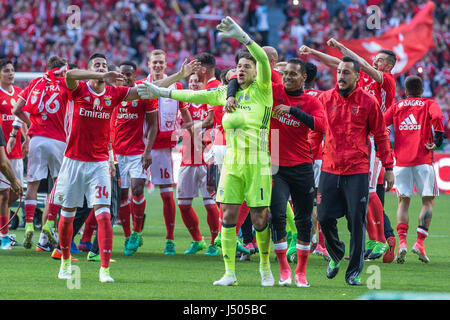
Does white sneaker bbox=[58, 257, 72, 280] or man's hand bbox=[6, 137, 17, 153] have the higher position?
man's hand bbox=[6, 137, 17, 153]

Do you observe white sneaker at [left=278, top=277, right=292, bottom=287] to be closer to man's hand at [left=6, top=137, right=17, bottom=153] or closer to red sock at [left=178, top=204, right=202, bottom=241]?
red sock at [left=178, top=204, right=202, bottom=241]

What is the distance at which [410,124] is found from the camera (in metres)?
11.0

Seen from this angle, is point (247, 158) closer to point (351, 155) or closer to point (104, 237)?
point (351, 155)

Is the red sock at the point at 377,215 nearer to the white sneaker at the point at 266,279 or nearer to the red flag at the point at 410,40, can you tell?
the white sneaker at the point at 266,279

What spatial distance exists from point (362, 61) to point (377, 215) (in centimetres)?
209

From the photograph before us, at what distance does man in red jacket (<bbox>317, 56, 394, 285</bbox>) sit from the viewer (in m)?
8.31

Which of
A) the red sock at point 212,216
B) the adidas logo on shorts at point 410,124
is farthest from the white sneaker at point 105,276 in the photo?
the adidas logo on shorts at point 410,124

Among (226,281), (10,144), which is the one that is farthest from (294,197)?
(10,144)

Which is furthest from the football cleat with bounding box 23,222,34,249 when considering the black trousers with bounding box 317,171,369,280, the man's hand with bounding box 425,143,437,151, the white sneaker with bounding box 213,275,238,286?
the man's hand with bounding box 425,143,437,151

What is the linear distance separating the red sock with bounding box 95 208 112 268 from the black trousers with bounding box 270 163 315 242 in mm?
1661

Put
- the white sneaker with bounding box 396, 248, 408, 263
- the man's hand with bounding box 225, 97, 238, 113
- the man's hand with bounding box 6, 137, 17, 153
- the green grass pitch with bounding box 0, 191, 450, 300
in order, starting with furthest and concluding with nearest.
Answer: the man's hand with bounding box 6, 137, 17, 153, the white sneaker with bounding box 396, 248, 408, 263, the man's hand with bounding box 225, 97, 238, 113, the green grass pitch with bounding box 0, 191, 450, 300

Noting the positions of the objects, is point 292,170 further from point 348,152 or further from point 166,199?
point 166,199

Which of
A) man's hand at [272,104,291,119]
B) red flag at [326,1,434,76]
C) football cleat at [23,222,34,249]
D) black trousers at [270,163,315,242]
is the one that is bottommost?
football cleat at [23,222,34,249]

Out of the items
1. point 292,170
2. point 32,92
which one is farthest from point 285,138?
point 32,92
